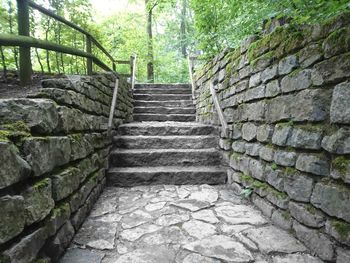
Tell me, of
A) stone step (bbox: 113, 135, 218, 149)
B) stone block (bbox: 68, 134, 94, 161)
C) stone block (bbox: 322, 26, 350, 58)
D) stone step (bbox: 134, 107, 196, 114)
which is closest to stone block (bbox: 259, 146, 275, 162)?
stone block (bbox: 322, 26, 350, 58)

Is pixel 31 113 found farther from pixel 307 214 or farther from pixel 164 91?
pixel 164 91

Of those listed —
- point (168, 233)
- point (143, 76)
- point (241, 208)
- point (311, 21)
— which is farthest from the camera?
point (143, 76)

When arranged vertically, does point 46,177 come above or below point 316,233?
above

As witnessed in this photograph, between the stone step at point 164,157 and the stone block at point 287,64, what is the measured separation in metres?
1.88

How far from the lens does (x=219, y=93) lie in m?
3.88

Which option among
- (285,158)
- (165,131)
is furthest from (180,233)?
(165,131)

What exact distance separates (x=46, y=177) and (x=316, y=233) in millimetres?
1866

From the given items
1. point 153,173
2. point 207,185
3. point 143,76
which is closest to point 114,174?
point 153,173

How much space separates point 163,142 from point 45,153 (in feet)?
8.27

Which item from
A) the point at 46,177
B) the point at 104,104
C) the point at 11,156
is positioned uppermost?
the point at 104,104

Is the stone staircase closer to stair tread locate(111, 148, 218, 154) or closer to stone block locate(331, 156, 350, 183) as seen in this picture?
stair tread locate(111, 148, 218, 154)

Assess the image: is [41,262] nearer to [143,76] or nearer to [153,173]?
[153,173]

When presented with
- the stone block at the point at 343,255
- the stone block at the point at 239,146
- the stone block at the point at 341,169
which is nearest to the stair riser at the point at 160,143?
the stone block at the point at 239,146

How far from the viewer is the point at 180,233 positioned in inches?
81.4
